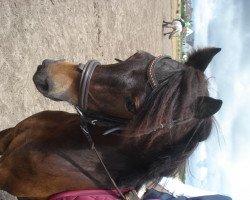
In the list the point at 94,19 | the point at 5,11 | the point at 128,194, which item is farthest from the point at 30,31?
the point at 128,194

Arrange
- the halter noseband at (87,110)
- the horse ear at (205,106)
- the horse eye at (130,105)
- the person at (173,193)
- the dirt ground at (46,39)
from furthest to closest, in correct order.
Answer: the dirt ground at (46,39)
the person at (173,193)
the halter noseband at (87,110)
the horse eye at (130,105)
the horse ear at (205,106)

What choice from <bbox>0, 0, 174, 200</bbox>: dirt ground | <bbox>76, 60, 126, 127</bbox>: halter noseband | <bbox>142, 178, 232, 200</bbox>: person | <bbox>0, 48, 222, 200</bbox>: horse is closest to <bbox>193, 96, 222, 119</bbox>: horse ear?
<bbox>0, 48, 222, 200</bbox>: horse

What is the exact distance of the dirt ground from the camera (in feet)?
16.9

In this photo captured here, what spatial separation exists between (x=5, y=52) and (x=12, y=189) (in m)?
2.71

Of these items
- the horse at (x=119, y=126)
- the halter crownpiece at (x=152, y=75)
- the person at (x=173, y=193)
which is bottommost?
the person at (x=173, y=193)

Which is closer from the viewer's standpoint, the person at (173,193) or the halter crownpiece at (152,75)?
the halter crownpiece at (152,75)

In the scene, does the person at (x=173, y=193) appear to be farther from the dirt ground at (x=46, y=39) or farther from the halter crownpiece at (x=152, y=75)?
the dirt ground at (x=46, y=39)

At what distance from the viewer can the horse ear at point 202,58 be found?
2.90 metres

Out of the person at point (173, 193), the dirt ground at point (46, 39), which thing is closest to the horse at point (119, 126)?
the person at point (173, 193)

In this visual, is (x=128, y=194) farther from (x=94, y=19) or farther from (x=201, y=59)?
(x=94, y=19)

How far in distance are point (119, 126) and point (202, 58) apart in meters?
0.92

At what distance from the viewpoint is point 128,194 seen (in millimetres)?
2879

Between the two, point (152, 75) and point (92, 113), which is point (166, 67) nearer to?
point (152, 75)

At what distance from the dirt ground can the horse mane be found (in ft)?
8.85
